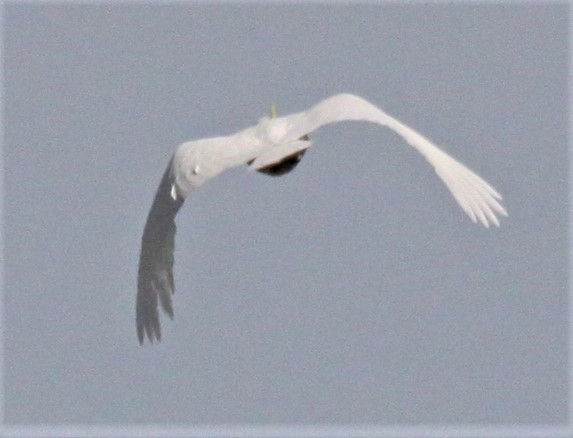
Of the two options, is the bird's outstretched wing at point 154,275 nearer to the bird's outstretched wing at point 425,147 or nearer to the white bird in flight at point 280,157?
the white bird in flight at point 280,157

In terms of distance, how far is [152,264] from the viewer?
1900 centimetres

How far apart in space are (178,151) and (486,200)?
242cm

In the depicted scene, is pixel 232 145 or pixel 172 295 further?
pixel 172 295

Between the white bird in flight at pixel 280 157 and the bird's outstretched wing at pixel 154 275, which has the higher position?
the white bird in flight at pixel 280 157

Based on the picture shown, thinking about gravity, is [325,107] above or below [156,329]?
above

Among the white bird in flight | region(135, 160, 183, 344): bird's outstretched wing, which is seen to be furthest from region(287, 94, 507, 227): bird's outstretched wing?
region(135, 160, 183, 344): bird's outstretched wing

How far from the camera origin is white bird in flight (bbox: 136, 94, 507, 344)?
17.0 meters

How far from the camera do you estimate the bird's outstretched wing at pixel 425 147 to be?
16891 millimetres

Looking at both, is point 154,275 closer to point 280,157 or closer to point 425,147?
point 280,157

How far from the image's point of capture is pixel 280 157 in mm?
17062

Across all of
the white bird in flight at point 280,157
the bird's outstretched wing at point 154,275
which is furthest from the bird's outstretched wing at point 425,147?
the bird's outstretched wing at point 154,275

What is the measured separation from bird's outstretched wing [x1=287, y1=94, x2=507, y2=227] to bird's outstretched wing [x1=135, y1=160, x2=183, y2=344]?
157cm

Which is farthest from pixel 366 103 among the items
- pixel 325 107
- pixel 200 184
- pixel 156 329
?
pixel 156 329

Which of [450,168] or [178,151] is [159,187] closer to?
[178,151]
